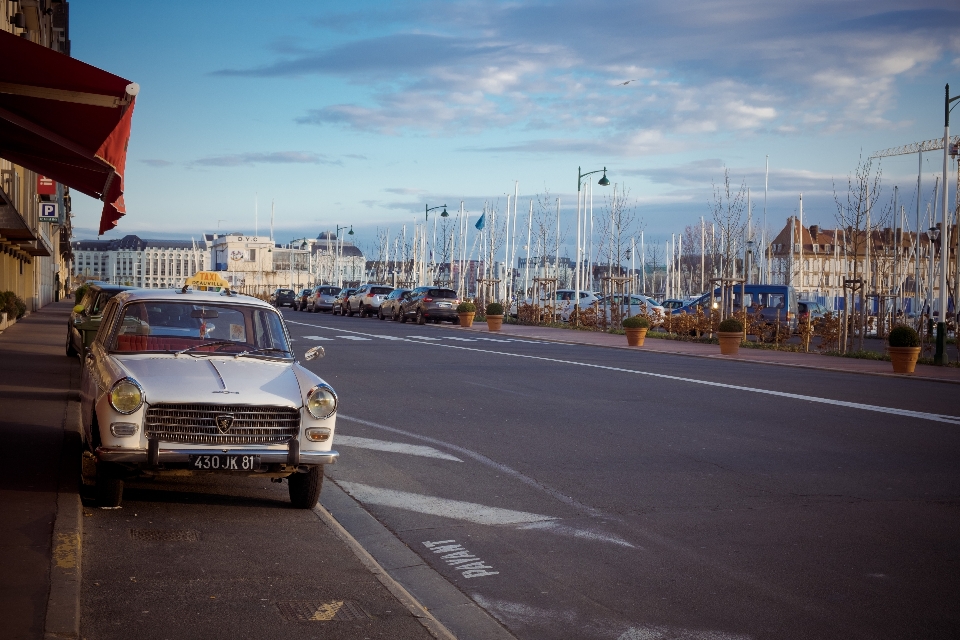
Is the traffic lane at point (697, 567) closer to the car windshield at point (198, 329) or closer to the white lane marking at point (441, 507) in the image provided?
the white lane marking at point (441, 507)

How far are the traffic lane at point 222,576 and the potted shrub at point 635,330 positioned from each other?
970 inches

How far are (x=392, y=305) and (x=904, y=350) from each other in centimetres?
3326

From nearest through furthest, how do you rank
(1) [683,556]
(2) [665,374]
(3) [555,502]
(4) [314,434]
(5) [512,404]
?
(1) [683,556] < (4) [314,434] < (3) [555,502] < (5) [512,404] < (2) [665,374]

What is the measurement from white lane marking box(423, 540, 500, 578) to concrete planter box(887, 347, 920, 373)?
18.5 m

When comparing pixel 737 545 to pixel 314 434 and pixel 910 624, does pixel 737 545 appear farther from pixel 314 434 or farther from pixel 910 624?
pixel 314 434

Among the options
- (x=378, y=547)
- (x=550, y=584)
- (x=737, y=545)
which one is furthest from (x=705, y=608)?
(x=378, y=547)

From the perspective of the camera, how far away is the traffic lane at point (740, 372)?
17344 mm

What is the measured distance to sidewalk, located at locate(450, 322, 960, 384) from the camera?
2348 cm

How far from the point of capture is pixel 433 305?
4822 centimetres

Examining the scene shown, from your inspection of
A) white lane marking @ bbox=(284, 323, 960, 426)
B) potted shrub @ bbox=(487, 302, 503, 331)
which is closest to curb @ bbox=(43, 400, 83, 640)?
white lane marking @ bbox=(284, 323, 960, 426)

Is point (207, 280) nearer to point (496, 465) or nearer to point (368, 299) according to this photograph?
point (496, 465)

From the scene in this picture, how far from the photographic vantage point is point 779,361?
2622 centimetres

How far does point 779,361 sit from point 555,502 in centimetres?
1910

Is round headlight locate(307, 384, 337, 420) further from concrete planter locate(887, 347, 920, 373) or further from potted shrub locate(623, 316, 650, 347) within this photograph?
potted shrub locate(623, 316, 650, 347)
